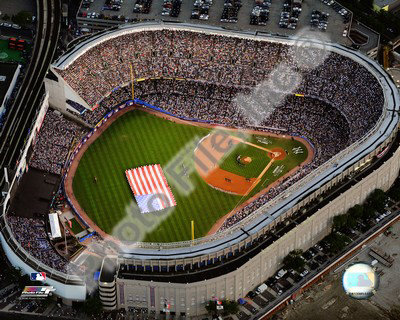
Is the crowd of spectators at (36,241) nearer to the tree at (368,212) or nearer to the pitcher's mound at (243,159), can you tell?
the pitcher's mound at (243,159)

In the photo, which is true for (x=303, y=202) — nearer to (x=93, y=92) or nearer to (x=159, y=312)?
(x=159, y=312)

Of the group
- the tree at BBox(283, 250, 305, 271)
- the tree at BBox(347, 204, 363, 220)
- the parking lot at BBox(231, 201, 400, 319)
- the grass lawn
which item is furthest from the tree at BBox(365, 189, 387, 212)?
the grass lawn

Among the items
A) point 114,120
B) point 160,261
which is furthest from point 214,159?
point 160,261

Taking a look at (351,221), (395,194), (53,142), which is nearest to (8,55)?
(53,142)

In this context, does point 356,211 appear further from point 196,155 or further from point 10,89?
point 10,89

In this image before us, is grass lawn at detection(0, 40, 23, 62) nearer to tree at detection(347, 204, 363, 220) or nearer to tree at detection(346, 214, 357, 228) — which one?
tree at detection(347, 204, 363, 220)

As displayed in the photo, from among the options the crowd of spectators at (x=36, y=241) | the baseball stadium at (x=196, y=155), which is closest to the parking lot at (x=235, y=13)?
the baseball stadium at (x=196, y=155)
